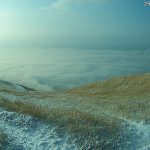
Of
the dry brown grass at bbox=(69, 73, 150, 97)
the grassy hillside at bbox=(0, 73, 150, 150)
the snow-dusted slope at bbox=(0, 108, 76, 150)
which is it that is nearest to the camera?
the snow-dusted slope at bbox=(0, 108, 76, 150)

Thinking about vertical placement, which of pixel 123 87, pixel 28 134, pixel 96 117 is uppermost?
pixel 96 117

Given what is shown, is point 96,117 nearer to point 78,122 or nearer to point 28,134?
point 78,122

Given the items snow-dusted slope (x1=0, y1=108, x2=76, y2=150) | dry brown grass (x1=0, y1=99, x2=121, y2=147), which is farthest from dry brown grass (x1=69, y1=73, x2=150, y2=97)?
snow-dusted slope (x1=0, y1=108, x2=76, y2=150)

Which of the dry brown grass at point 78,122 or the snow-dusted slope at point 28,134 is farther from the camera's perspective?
the dry brown grass at point 78,122

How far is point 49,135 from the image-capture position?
3128cm

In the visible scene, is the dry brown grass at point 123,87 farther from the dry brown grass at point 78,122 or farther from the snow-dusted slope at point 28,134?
the snow-dusted slope at point 28,134

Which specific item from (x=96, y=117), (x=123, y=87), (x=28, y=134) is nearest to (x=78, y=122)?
(x=96, y=117)

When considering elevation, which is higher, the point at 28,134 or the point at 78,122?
the point at 78,122

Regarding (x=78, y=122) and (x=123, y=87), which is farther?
(x=123, y=87)

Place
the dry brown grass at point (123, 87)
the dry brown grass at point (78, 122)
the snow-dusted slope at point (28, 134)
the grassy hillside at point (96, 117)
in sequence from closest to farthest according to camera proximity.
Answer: the snow-dusted slope at point (28, 134) → the grassy hillside at point (96, 117) → the dry brown grass at point (78, 122) → the dry brown grass at point (123, 87)

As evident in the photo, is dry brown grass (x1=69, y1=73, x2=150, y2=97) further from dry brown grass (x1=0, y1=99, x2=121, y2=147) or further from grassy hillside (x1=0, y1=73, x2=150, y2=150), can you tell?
dry brown grass (x1=0, y1=99, x2=121, y2=147)

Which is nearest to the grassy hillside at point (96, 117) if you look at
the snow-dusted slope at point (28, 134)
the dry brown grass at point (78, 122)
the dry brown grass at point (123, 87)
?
the dry brown grass at point (78, 122)

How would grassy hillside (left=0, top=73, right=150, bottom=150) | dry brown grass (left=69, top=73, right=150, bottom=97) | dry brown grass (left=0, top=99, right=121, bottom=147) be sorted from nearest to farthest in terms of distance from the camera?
grassy hillside (left=0, top=73, right=150, bottom=150)
dry brown grass (left=0, top=99, right=121, bottom=147)
dry brown grass (left=69, top=73, right=150, bottom=97)

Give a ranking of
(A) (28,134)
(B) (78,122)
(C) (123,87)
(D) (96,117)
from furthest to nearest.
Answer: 1. (C) (123,87)
2. (D) (96,117)
3. (B) (78,122)
4. (A) (28,134)
